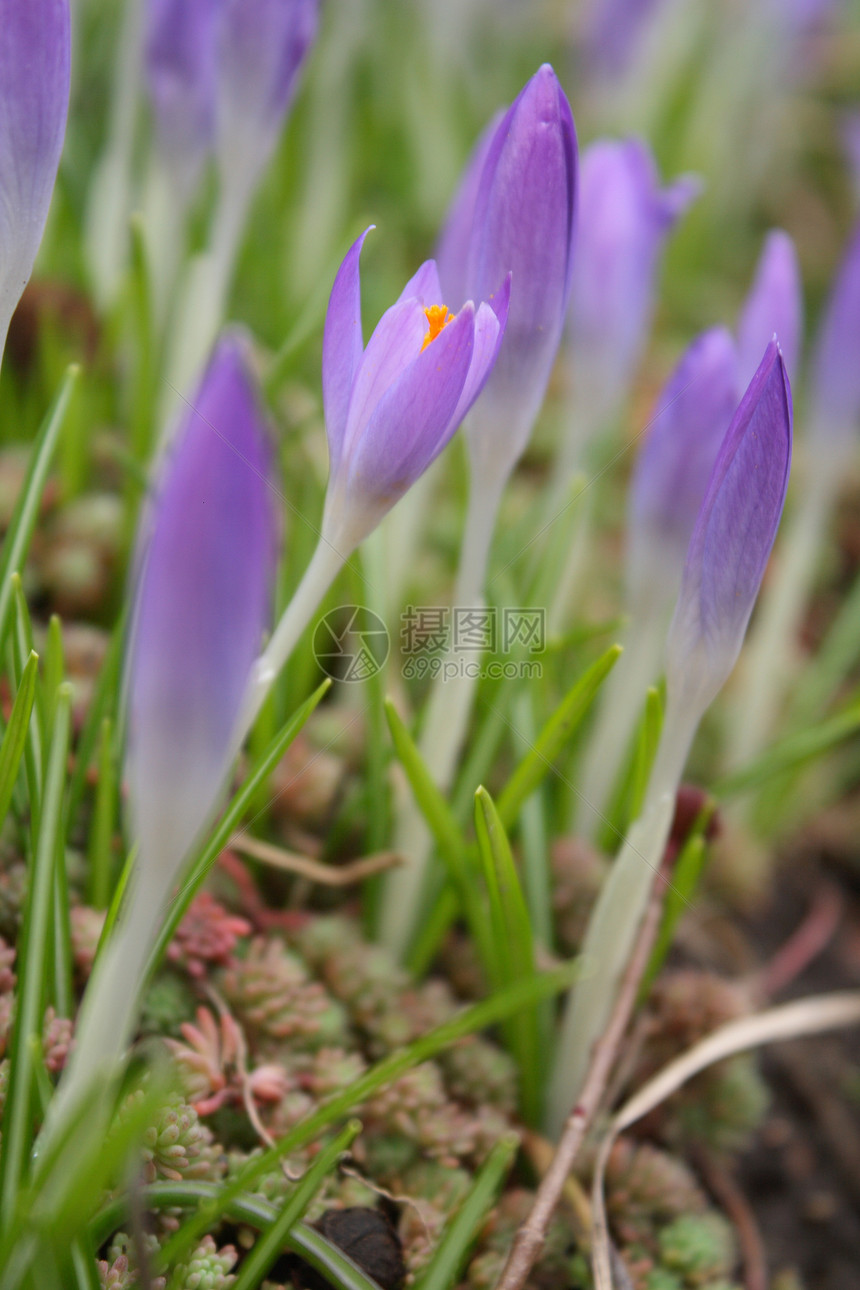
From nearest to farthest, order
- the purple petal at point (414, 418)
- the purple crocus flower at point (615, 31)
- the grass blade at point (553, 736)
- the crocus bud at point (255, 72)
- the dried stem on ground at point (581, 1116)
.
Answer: the purple petal at point (414, 418), the dried stem on ground at point (581, 1116), the grass blade at point (553, 736), the crocus bud at point (255, 72), the purple crocus flower at point (615, 31)

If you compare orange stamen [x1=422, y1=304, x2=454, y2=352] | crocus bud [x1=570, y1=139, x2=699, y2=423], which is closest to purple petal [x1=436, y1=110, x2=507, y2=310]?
crocus bud [x1=570, y1=139, x2=699, y2=423]

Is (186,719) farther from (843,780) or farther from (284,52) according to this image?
(843,780)

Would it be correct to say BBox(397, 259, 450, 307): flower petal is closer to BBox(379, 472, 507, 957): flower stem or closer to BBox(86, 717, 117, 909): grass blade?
BBox(379, 472, 507, 957): flower stem

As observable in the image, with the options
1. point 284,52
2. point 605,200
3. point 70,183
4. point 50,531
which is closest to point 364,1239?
point 50,531

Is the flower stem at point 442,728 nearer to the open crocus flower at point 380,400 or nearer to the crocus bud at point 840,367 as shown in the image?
the open crocus flower at point 380,400

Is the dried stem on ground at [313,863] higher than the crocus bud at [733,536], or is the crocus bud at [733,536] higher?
the crocus bud at [733,536]

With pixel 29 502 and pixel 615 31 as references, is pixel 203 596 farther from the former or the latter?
pixel 615 31

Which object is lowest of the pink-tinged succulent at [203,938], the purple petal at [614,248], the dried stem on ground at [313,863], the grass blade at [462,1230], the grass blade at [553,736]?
the grass blade at [462,1230]

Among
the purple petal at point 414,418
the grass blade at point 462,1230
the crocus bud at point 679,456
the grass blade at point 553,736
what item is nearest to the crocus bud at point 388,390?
the purple petal at point 414,418
